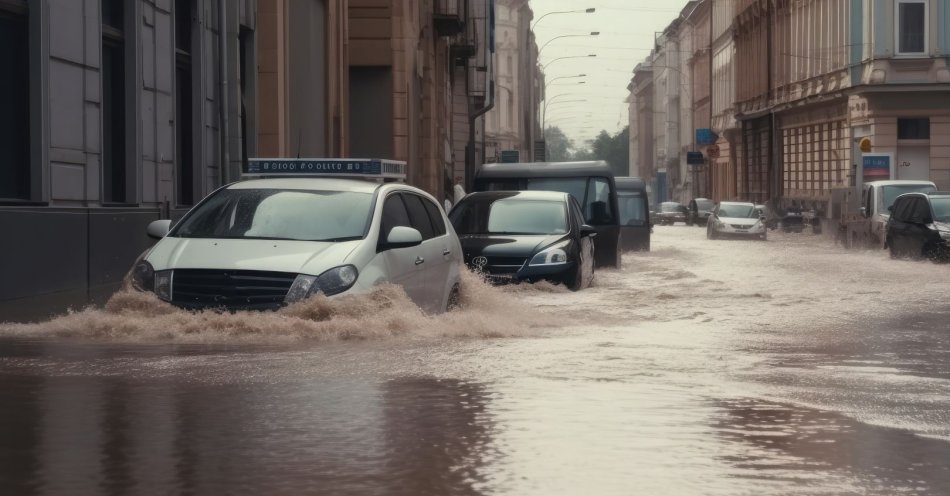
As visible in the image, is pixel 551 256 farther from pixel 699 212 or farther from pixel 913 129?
pixel 699 212

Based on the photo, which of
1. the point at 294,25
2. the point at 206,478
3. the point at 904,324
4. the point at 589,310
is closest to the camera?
the point at 206,478

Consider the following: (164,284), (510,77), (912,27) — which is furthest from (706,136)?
(164,284)

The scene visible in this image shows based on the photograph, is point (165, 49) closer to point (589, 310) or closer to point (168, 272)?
point (589, 310)

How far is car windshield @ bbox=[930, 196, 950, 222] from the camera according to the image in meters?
30.4

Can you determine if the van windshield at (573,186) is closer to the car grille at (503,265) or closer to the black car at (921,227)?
the black car at (921,227)

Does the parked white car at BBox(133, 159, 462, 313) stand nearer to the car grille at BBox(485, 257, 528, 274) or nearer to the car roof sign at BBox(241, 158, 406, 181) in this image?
the car roof sign at BBox(241, 158, 406, 181)

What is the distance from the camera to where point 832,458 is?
7.02m

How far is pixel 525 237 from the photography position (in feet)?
67.3

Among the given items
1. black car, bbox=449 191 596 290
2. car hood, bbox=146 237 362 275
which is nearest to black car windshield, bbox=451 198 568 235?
black car, bbox=449 191 596 290

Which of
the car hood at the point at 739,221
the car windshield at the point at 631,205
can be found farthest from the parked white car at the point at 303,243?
the car hood at the point at 739,221

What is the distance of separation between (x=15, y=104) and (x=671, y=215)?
75100mm

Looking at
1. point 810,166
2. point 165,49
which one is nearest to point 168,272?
point 165,49

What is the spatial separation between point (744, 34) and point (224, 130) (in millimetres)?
64056

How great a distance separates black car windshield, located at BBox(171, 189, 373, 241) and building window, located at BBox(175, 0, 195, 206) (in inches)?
331
